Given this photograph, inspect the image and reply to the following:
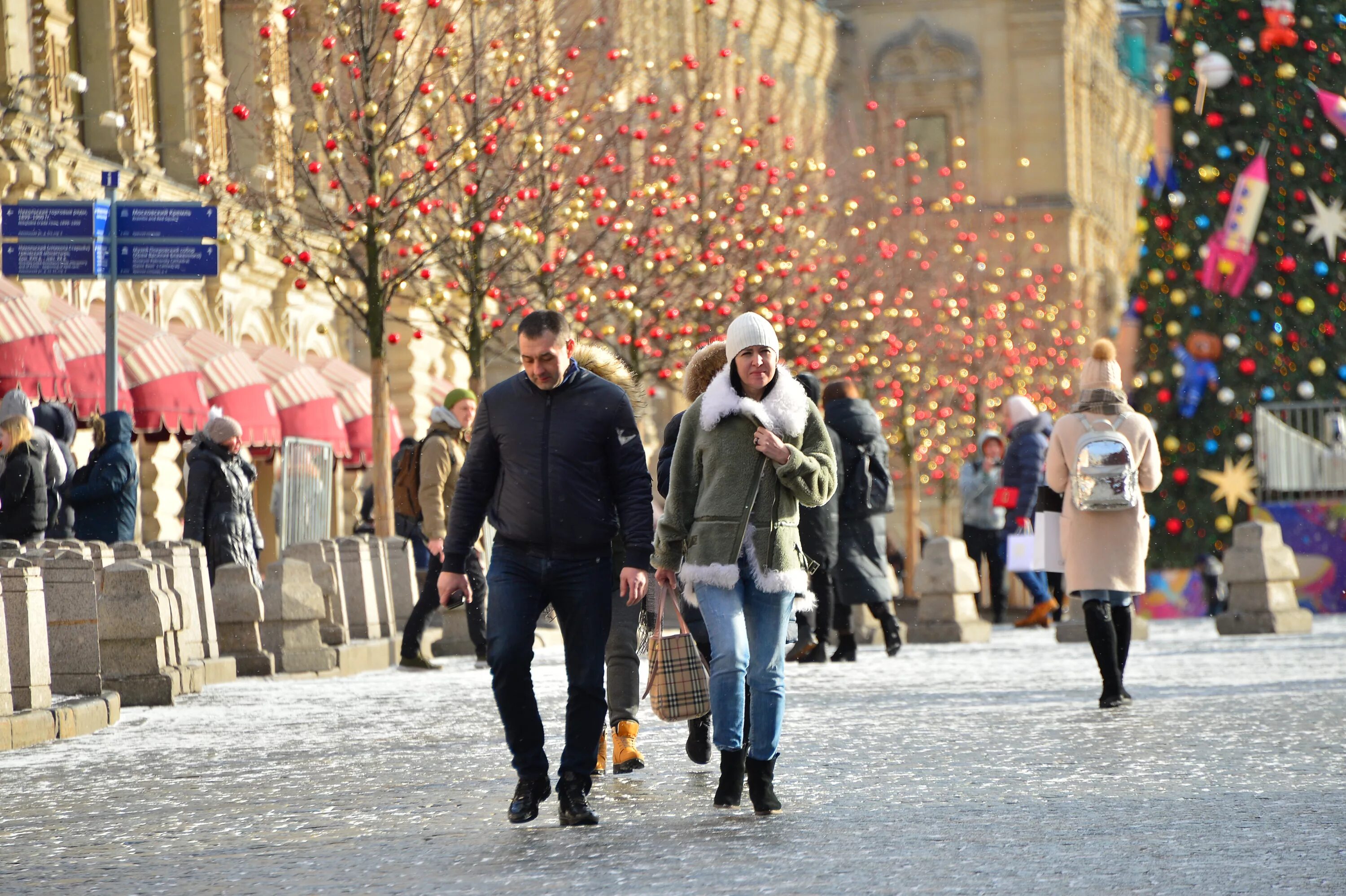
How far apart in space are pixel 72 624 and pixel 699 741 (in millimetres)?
4832

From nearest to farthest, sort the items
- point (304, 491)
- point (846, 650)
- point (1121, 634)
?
point (1121, 634), point (846, 650), point (304, 491)

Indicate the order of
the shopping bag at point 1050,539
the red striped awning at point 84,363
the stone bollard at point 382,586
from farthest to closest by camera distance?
the red striped awning at point 84,363, the stone bollard at point 382,586, the shopping bag at point 1050,539

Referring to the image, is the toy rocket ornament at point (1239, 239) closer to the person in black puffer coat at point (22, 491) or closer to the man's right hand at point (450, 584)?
the person in black puffer coat at point (22, 491)

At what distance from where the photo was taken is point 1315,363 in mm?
27406

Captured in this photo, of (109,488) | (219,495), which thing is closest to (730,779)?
(109,488)

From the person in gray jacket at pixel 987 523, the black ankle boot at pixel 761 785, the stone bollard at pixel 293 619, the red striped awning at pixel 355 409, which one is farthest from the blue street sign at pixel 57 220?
the red striped awning at pixel 355 409

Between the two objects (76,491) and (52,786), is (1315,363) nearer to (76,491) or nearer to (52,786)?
(76,491)

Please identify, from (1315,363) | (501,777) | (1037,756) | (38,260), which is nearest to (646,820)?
(501,777)

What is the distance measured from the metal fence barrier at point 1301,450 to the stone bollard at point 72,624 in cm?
1485

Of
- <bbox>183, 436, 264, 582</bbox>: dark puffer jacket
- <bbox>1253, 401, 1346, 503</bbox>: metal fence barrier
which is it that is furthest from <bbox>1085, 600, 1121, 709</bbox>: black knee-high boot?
<bbox>1253, 401, 1346, 503</bbox>: metal fence barrier

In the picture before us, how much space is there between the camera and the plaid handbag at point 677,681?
9.41 meters

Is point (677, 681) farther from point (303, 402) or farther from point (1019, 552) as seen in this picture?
point (303, 402)

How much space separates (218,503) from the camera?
1931 centimetres

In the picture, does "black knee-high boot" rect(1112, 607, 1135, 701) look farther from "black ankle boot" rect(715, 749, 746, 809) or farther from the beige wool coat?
"black ankle boot" rect(715, 749, 746, 809)
